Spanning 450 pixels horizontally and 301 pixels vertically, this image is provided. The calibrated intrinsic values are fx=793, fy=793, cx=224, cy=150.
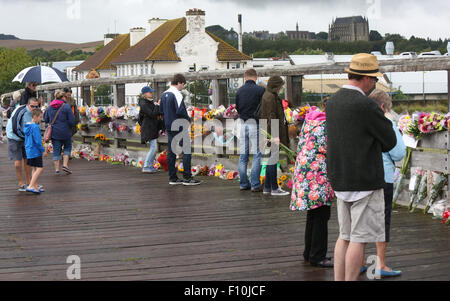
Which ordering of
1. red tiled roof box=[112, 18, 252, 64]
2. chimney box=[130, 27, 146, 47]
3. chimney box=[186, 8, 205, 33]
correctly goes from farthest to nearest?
1. chimney box=[130, 27, 146, 47]
2. red tiled roof box=[112, 18, 252, 64]
3. chimney box=[186, 8, 205, 33]

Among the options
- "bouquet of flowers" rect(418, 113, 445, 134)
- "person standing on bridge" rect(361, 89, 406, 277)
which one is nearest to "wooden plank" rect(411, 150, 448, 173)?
"bouquet of flowers" rect(418, 113, 445, 134)

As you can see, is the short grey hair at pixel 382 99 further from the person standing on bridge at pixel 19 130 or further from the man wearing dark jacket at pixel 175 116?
the person standing on bridge at pixel 19 130

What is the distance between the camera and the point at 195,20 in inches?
3292

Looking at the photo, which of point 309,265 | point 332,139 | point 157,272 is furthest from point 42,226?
point 332,139

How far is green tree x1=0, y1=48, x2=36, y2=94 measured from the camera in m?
101

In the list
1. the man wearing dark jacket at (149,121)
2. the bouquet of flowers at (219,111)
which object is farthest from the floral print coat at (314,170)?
the man wearing dark jacket at (149,121)

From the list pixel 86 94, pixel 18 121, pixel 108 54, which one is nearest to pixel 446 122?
pixel 18 121

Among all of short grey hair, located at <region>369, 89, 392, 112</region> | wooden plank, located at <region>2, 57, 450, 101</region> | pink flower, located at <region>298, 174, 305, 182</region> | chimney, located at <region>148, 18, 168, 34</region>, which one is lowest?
pink flower, located at <region>298, 174, 305, 182</region>

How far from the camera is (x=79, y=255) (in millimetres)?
7270

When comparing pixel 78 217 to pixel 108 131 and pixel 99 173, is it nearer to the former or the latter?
pixel 99 173

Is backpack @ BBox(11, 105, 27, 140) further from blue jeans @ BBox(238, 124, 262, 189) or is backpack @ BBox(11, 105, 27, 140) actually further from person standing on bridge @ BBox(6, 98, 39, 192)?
blue jeans @ BBox(238, 124, 262, 189)

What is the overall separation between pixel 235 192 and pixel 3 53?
105680 millimetres

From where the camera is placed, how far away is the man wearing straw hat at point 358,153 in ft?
17.7

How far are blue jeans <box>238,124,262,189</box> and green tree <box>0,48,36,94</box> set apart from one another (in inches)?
3633
